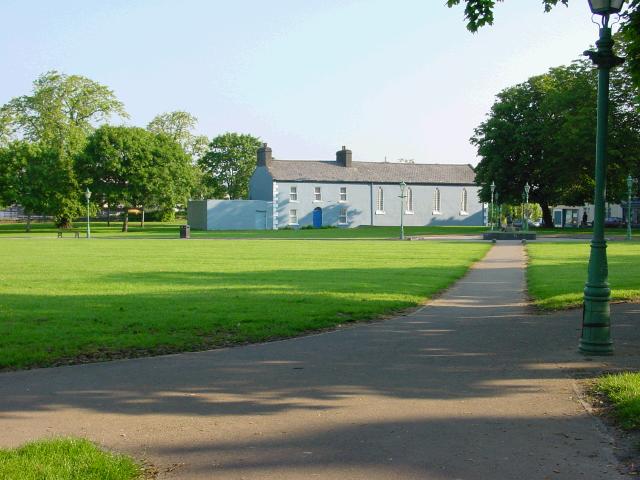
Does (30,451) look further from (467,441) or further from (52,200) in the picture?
(52,200)

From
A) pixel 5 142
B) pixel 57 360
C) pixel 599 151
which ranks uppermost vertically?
pixel 5 142

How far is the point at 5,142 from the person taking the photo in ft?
286

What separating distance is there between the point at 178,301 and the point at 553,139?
195 feet

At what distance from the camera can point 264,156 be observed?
300 ft

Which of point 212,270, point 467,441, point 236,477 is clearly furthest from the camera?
point 212,270

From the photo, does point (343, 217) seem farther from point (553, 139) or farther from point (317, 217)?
point (553, 139)

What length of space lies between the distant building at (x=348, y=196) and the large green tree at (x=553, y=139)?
17.3 meters

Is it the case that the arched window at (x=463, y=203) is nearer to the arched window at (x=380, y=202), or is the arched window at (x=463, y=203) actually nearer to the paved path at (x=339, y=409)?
the arched window at (x=380, y=202)

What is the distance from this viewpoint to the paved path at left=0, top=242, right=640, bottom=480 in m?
5.10

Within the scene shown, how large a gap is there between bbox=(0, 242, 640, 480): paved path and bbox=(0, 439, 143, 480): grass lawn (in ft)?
0.91

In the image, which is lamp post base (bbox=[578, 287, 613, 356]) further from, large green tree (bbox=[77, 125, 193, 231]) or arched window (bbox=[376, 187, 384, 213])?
arched window (bbox=[376, 187, 384, 213])

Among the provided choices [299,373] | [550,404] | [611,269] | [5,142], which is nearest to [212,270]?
[611,269]

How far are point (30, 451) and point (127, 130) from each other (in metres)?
76.9

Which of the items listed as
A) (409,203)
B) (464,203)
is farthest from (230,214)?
(464,203)
